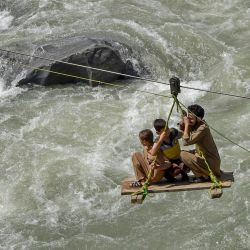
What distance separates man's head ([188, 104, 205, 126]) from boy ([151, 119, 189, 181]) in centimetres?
33

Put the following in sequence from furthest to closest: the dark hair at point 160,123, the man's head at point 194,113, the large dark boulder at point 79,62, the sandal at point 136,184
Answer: the large dark boulder at point 79,62 < the sandal at point 136,184 < the dark hair at point 160,123 < the man's head at point 194,113

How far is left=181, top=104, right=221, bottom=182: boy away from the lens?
7.33 meters

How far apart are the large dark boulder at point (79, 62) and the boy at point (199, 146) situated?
587 centimetres

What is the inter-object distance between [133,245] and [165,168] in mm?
1813

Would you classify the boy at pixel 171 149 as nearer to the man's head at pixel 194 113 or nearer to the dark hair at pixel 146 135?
the dark hair at pixel 146 135

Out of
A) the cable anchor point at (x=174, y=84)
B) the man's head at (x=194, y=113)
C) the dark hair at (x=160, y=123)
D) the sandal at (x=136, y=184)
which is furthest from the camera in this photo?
the sandal at (x=136, y=184)

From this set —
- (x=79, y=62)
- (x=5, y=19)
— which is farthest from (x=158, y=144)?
(x=5, y=19)

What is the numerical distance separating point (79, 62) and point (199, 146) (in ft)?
19.9

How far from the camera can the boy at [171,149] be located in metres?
7.48

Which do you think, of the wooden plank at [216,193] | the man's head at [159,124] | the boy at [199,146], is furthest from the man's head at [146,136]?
the wooden plank at [216,193]

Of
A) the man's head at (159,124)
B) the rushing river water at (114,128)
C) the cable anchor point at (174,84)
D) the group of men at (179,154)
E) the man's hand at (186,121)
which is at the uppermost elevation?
the cable anchor point at (174,84)

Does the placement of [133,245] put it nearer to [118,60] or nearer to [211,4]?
[118,60]

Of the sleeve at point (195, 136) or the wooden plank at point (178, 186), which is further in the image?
the wooden plank at point (178, 186)

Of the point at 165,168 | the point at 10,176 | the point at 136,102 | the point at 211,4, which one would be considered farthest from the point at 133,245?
the point at 211,4
